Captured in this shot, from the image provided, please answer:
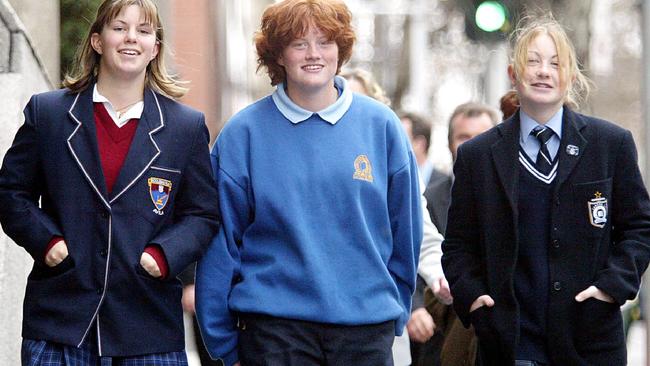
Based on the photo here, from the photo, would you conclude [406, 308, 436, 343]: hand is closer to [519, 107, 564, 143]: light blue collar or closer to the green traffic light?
[519, 107, 564, 143]: light blue collar

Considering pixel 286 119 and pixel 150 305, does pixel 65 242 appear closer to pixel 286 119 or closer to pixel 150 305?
pixel 150 305

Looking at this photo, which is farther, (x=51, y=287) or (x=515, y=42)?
(x=515, y=42)

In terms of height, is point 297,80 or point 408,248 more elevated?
Answer: point 297,80

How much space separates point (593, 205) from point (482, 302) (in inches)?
23.5

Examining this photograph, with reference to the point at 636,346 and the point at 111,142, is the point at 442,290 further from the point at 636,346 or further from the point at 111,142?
the point at 636,346

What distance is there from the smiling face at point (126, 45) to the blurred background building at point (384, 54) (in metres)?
0.82

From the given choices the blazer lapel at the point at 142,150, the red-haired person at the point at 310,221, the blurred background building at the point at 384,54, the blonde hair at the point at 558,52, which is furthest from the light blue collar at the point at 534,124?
the blazer lapel at the point at 142,150

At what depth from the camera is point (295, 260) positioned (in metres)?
5.94

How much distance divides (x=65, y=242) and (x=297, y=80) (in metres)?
1.17

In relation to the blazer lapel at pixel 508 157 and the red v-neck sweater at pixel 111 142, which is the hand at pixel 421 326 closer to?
the blazer lapel at pixel 508 157

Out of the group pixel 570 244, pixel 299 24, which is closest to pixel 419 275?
pixel 570 244

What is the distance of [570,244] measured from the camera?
6012 mm

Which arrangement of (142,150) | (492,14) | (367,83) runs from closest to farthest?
(142,150)
(367,83)
(492,14)

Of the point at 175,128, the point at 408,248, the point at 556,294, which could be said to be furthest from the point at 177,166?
the point at 556,294
